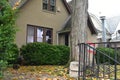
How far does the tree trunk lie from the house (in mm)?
8164

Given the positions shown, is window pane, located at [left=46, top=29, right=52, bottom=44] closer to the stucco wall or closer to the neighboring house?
the stucco wall

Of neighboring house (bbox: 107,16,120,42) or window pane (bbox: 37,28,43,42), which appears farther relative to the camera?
neighboring house (bbox: 107,16,120,42)

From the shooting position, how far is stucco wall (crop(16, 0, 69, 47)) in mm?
17670

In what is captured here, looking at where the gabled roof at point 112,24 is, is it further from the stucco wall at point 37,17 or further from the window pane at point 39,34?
the window pane at point 39,34

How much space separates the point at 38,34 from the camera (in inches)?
741

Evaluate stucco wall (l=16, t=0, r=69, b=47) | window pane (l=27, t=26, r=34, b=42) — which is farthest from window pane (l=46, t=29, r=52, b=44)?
window pane (l=27, t=26, r=34, b=42)

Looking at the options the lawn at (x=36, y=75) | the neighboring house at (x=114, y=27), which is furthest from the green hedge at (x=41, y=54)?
the neighboring house at (x=114, y=27)

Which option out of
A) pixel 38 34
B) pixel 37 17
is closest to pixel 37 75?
pixel 38 34

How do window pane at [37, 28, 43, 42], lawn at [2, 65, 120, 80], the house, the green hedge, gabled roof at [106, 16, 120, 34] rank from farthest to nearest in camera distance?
gabled roof at [106, 16, 120, 34] → window pane at [37, 28, 43, 42] → the house → the green hedge → lawn at [2, 65, 120, 80]

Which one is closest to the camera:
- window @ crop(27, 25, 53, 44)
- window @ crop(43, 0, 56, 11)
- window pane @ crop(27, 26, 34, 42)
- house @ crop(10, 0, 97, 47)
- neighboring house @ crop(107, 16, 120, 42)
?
house @ crop(10, 0, 97, 47)

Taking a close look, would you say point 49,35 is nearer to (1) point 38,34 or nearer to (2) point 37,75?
(1) point 38,34

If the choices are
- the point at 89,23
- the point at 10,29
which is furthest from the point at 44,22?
the point at 10,29

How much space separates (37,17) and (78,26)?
9809mm

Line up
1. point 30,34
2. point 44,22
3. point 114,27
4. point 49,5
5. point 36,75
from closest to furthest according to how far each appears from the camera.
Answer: point 36,75 → point 30,34 → point 44,22 → point 49,5 → point 114,27
